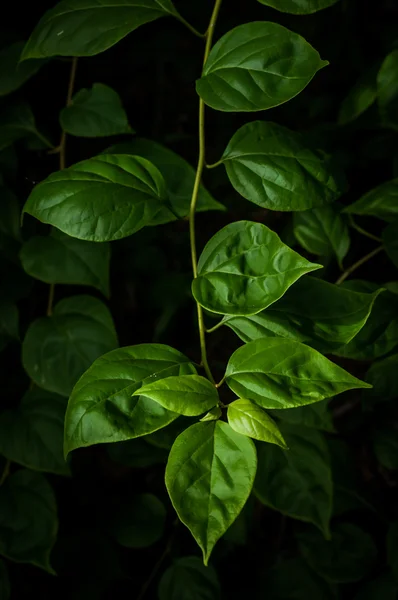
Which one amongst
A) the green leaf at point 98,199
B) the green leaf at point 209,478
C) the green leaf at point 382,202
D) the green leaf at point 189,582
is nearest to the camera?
the green leaf at point 209,478

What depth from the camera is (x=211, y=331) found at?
89cm

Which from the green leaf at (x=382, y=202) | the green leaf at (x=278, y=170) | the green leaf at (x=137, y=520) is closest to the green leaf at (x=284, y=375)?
the green leaf at (x=278, y=170)

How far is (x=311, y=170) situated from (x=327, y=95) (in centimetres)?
39

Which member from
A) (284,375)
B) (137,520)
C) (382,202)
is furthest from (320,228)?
(137,520)

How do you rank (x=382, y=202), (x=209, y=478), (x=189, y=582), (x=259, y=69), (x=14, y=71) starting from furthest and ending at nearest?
(x=189, y=582), (x=14, y=71), (x=382, y=202), (x=259, y=69), (x=209, y=478)

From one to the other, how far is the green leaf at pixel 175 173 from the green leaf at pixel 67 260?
0.42 feet

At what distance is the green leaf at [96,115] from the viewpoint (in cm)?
88

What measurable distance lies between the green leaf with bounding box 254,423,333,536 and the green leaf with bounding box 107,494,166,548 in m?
0.29

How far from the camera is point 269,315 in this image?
706 millimetres

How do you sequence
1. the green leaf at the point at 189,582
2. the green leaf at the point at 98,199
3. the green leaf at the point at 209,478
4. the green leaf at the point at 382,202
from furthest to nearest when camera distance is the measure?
the green leaf at the point at 189,582, the green leaf at the point at 382,202, the green leaf at the point at 98,199, the green leaf at the point at 209,478

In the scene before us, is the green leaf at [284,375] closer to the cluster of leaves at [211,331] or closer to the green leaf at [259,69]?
the cluster of leaves at [211,331]

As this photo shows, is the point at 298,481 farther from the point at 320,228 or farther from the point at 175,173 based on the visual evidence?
the point at 175,173

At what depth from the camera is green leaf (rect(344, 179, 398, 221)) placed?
815mm

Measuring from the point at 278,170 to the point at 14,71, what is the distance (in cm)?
46
